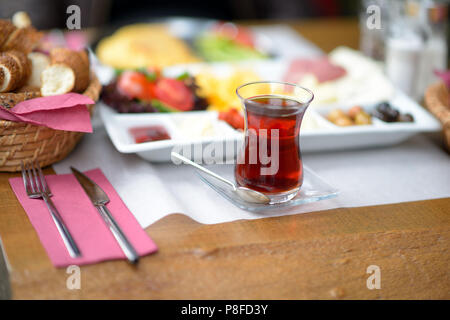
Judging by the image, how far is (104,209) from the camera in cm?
88

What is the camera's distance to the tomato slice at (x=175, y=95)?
1.34 metres

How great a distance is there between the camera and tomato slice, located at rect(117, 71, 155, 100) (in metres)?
1.33

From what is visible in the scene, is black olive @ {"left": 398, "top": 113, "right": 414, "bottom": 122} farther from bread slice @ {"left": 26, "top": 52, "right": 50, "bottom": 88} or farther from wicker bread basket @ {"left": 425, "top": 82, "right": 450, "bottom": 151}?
bread slice @ {"left": 26, "top": 52, "right": 50, "bottom": 88}

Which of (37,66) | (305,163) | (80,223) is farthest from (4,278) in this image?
(305,163)

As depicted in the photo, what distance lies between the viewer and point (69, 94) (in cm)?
100

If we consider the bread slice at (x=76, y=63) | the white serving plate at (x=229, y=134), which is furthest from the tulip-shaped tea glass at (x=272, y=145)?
the bread slice at (x=76, y=63)

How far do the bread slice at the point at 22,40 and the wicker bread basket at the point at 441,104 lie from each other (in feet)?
3.08

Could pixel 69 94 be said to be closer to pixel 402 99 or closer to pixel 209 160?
pixel 209 160

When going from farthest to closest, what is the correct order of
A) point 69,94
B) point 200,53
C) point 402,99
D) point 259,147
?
point 200,53 < point 402,99 < point 69,94 < point 259,147

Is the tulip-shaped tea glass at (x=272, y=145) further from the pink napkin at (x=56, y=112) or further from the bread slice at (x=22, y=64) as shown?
the bread slice at (x=22, y=64)

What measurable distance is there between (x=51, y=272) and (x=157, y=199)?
0.27 meters

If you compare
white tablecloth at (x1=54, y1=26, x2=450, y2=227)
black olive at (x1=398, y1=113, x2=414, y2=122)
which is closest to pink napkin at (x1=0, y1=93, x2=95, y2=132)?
white tablecloth at (x1=54, y1=26, x2=450, y2=227)
